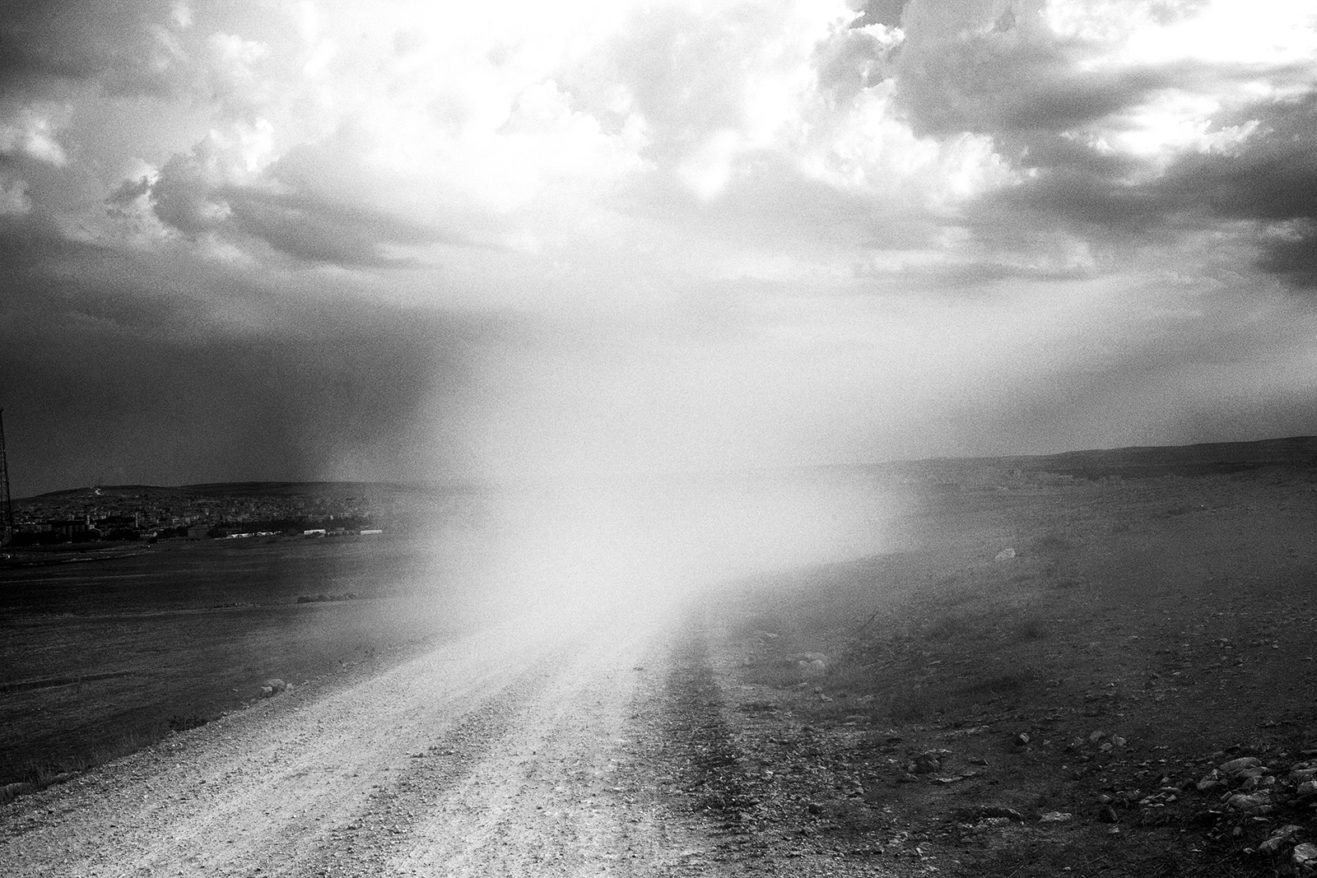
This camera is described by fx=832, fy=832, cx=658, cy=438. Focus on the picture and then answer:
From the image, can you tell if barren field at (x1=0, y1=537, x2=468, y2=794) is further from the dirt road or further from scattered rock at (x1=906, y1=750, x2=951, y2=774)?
scattered rock at (x1=906, y1=750, x2=951, y2=774)

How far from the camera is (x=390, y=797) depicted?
33.9 ft

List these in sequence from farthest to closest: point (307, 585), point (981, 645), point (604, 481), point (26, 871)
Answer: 1. point (604, 481)
2. point (307, 585)
3. point (981, 645)
4. point (26, 871)

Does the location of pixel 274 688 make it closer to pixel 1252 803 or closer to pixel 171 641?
pixel 171 641

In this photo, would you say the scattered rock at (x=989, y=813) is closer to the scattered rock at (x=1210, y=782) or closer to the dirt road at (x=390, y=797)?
the scattered rock at (x=1210, y=782)

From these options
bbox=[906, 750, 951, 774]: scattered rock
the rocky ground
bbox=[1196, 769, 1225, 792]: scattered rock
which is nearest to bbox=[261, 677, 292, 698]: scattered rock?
the rocky ground

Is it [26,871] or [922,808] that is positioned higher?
[26,871]

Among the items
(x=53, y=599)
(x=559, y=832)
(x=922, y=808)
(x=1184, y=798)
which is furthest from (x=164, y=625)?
(x=1184, y=798)

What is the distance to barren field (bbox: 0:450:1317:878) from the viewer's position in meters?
8.19

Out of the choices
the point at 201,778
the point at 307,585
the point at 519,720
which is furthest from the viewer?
the point at 307,585

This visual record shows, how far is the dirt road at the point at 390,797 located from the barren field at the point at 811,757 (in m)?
0.05

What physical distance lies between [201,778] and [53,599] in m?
54.7

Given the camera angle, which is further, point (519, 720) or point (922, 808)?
point (519, 720)

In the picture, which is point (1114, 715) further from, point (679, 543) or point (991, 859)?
point (679, 543)

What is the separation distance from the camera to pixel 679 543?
6550 centimetres
